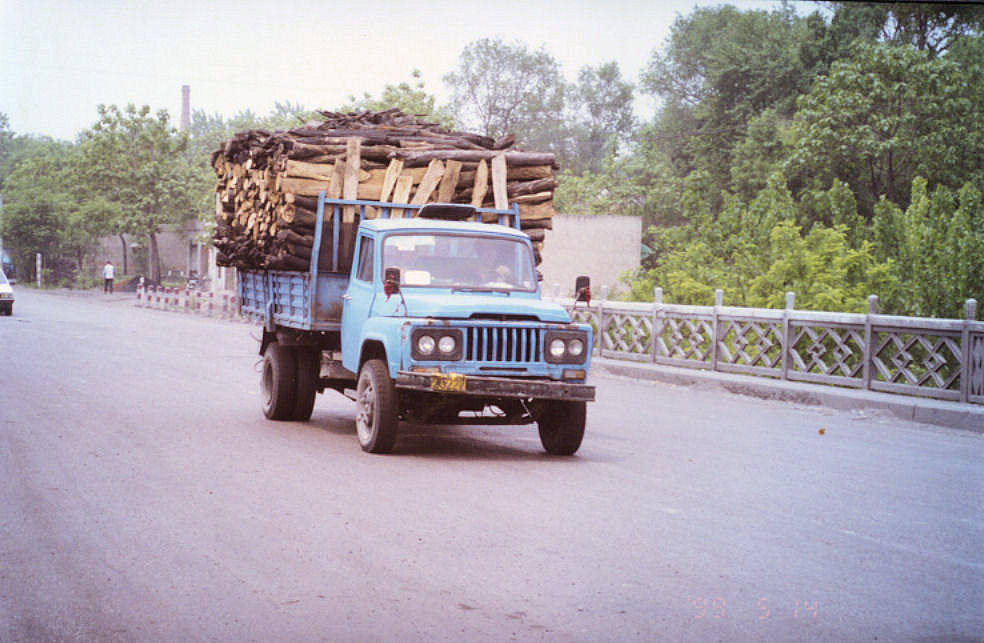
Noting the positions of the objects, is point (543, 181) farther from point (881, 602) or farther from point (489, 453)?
point (881, 602)

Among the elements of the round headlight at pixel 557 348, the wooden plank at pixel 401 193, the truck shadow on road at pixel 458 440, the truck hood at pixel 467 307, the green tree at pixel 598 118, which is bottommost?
the truck shadow on road at pixel 458 440

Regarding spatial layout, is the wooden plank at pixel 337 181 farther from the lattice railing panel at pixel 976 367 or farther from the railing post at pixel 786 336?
the railing post at pixel 786 336

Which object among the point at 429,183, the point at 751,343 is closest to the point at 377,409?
the point at 429,183

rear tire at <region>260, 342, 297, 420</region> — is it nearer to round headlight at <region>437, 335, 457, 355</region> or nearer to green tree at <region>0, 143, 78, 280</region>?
round headlight at <region>437, 335, 457, 355</region>

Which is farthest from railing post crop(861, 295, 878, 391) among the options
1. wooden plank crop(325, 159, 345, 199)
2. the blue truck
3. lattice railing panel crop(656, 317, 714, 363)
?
wooden plank crop(325, 159, 345, 199)

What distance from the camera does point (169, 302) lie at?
4712 centimetres

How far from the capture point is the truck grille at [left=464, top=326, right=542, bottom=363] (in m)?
9.90

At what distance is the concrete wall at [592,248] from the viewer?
43969mm

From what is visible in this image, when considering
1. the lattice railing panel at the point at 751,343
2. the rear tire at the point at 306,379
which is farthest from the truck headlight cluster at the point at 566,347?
the lattice railing panel at the point at 751,343

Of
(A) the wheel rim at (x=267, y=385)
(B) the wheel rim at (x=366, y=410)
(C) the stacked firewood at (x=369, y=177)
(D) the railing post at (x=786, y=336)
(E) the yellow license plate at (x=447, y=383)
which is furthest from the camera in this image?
(D) the railing post at (x=786, y=336)

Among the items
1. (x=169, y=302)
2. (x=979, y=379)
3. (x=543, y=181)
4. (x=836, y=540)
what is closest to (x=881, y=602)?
(x=836, y=540)

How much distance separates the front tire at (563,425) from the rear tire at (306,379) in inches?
120

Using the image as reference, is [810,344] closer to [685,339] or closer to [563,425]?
[685,339]

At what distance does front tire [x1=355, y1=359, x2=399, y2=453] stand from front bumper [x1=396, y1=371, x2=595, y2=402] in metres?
0.20
